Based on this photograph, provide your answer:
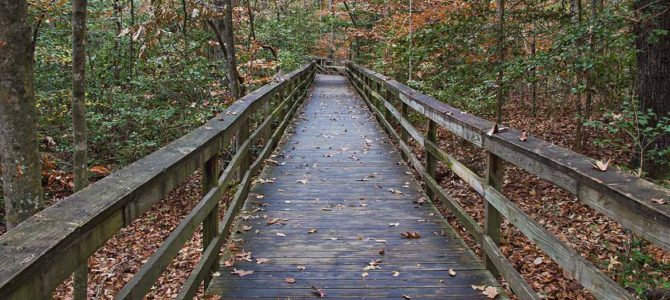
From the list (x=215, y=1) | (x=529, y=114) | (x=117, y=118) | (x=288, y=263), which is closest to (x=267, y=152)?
(x=288, y=263)

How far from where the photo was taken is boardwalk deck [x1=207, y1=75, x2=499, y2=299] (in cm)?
358

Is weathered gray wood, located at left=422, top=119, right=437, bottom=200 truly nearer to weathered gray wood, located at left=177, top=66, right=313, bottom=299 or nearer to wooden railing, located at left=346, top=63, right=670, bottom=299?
wooden railing, located at left=346, top=63, right=670, bottom=299

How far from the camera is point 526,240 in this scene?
725cm

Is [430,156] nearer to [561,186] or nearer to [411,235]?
[411,235]

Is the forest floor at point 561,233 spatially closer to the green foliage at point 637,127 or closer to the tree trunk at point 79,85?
the green foliage at point 637,127

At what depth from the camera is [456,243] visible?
4398 millimetres

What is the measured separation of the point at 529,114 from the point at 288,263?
13158mm

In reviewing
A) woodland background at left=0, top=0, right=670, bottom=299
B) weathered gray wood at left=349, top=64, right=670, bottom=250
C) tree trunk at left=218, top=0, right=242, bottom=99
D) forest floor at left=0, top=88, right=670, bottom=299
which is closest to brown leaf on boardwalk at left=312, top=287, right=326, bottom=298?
weathered gray wood at left=349, top=64, right=670, bottom=250

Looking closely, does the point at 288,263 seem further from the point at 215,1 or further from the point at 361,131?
the point at 215,1

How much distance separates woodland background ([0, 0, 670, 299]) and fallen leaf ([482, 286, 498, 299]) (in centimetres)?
209

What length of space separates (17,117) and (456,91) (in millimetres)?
8603

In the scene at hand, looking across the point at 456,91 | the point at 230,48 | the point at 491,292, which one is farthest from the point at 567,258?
the point at 456,91

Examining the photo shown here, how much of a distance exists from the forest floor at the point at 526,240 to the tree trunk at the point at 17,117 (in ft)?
7.26

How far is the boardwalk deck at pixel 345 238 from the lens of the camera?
11.8 feet
